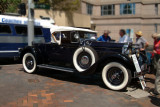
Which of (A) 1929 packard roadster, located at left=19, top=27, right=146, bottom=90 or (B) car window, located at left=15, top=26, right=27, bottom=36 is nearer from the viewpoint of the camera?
(A) 1929 packard roadster, located at left=19, top=27, right=146, bottom=90

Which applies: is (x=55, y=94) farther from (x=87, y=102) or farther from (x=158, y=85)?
(x=158, y=85)

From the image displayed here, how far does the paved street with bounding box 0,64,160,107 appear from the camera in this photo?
4.33 meters

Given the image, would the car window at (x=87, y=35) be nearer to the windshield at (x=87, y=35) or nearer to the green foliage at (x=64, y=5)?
the windshield at (x=87, y=35)

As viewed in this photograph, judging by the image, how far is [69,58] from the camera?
6.22 meters

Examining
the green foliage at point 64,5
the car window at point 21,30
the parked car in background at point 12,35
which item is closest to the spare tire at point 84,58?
the parked car in background at point 12,35

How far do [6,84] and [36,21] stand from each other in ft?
19.5

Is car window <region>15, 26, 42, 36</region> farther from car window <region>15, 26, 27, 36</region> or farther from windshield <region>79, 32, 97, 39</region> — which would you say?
windshield <region>79, 32, 97, 39</region>

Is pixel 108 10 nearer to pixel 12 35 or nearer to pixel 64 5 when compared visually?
pixel 64 5

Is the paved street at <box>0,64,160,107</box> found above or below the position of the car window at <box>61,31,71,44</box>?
below

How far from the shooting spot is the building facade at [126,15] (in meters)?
31.1

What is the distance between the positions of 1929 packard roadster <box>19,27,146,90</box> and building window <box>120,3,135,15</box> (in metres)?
26.0

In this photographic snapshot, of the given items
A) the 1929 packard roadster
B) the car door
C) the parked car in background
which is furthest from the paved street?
the parked car in background

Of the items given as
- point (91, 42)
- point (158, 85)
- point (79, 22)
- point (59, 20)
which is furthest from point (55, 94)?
point (79, 22)

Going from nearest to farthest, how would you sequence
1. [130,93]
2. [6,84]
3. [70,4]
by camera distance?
[130,93] < [6,84] < [70,4]
